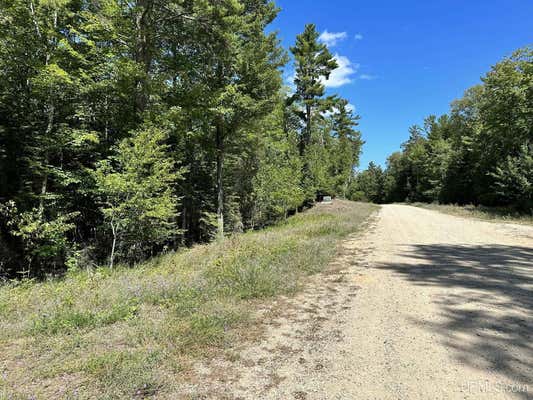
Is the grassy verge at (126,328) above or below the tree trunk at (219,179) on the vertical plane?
below

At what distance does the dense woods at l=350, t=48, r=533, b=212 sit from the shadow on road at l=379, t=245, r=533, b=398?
16180 millimetres

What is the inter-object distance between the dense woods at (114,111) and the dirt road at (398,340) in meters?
6.91

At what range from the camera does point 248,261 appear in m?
6.39

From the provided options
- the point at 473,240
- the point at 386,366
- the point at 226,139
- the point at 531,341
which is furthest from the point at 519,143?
the point at 386,366

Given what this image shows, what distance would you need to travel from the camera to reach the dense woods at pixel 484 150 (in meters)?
19.3

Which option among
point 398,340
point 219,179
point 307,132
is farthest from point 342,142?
point 398,340

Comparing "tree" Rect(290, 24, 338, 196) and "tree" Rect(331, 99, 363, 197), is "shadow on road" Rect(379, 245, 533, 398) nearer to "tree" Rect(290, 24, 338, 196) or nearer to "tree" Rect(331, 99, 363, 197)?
"tree" Rect(290, 24, 338, 196)

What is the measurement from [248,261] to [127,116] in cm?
953

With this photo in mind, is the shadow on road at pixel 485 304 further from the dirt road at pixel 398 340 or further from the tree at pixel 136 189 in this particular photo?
the tree at pixel 136 189

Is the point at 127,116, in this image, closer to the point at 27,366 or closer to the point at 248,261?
→ the point at 248,261

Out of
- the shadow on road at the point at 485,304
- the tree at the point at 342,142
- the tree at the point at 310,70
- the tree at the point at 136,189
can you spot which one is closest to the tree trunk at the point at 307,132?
the tree at the point at 310,70

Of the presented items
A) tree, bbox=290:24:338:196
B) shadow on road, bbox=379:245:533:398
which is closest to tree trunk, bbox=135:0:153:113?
shadow on road, bbox=379:245:533:398

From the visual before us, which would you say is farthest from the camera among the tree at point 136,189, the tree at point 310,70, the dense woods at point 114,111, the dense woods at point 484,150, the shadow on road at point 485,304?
the tree at point 310,70

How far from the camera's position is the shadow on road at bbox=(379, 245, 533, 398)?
9.13 ft
